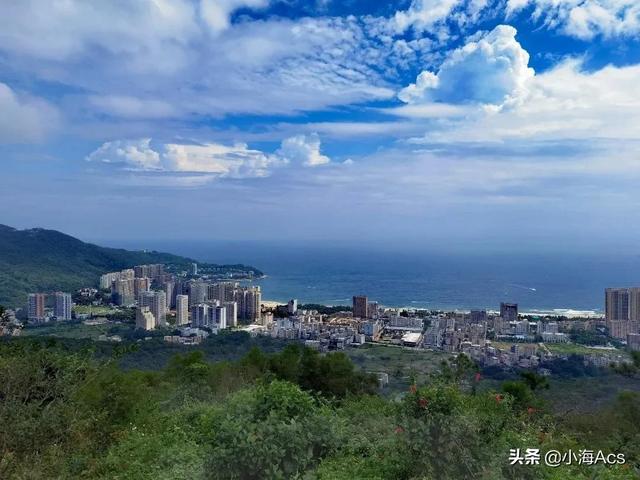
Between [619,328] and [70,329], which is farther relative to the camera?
[70,329]

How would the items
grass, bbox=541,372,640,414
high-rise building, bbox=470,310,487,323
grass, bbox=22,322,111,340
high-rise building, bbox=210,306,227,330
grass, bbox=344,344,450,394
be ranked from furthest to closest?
1. high-rise building, bbox=210,306,227,330
2. high-rise building, bbox=470,310,487,323
3. grass, bbox=22,322,111,340
4. grass, bbox=344,344,450,394
5. grass, bbox=541,372,640,414

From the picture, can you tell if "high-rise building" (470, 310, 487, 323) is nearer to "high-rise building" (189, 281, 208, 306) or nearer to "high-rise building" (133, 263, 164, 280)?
"high-rise building" (189, 281, 208, 306)

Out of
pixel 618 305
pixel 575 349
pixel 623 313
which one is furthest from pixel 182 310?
pixel 623 313

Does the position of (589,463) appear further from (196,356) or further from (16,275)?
(16,275)

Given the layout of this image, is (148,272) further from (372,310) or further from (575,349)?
(575,349)

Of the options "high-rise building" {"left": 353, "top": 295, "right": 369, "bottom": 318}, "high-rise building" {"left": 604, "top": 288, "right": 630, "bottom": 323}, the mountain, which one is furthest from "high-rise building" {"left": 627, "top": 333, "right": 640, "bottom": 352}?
the mountain

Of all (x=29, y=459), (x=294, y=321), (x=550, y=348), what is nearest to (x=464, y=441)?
(x=29, y=459)
